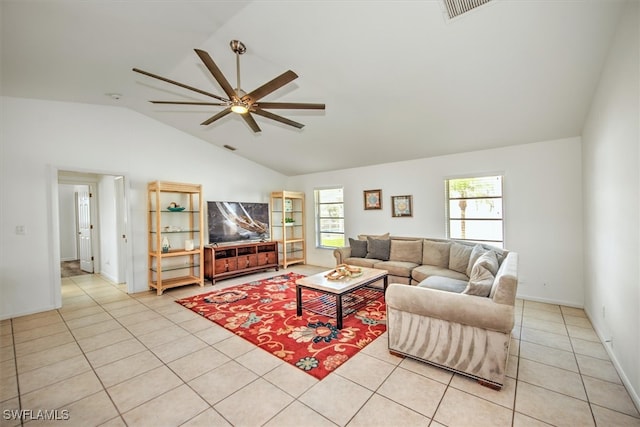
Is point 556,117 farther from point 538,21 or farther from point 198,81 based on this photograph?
point 198,81

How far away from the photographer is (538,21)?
210 centimetres

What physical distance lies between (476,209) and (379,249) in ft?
5.78

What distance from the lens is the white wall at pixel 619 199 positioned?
188cm

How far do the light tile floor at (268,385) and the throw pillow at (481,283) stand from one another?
0.70m

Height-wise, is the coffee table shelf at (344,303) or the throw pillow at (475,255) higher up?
the throw pillow at (475,255)

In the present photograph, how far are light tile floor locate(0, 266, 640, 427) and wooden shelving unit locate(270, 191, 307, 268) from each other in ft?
12.1

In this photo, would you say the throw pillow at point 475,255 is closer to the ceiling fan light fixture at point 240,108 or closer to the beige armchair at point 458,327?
the beige armchair at point 458,327

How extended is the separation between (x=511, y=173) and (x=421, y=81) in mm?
2350

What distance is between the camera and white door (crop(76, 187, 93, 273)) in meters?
6.46

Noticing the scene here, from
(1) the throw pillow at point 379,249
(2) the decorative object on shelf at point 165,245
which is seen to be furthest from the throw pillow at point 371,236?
(2) the decorative object on shelf at point 165,245

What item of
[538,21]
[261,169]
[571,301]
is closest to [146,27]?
[538,21]

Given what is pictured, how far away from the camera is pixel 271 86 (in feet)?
7.47

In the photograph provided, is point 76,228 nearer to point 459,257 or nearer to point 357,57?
point 357,57

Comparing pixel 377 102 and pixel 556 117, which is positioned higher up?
pixel 377 102
